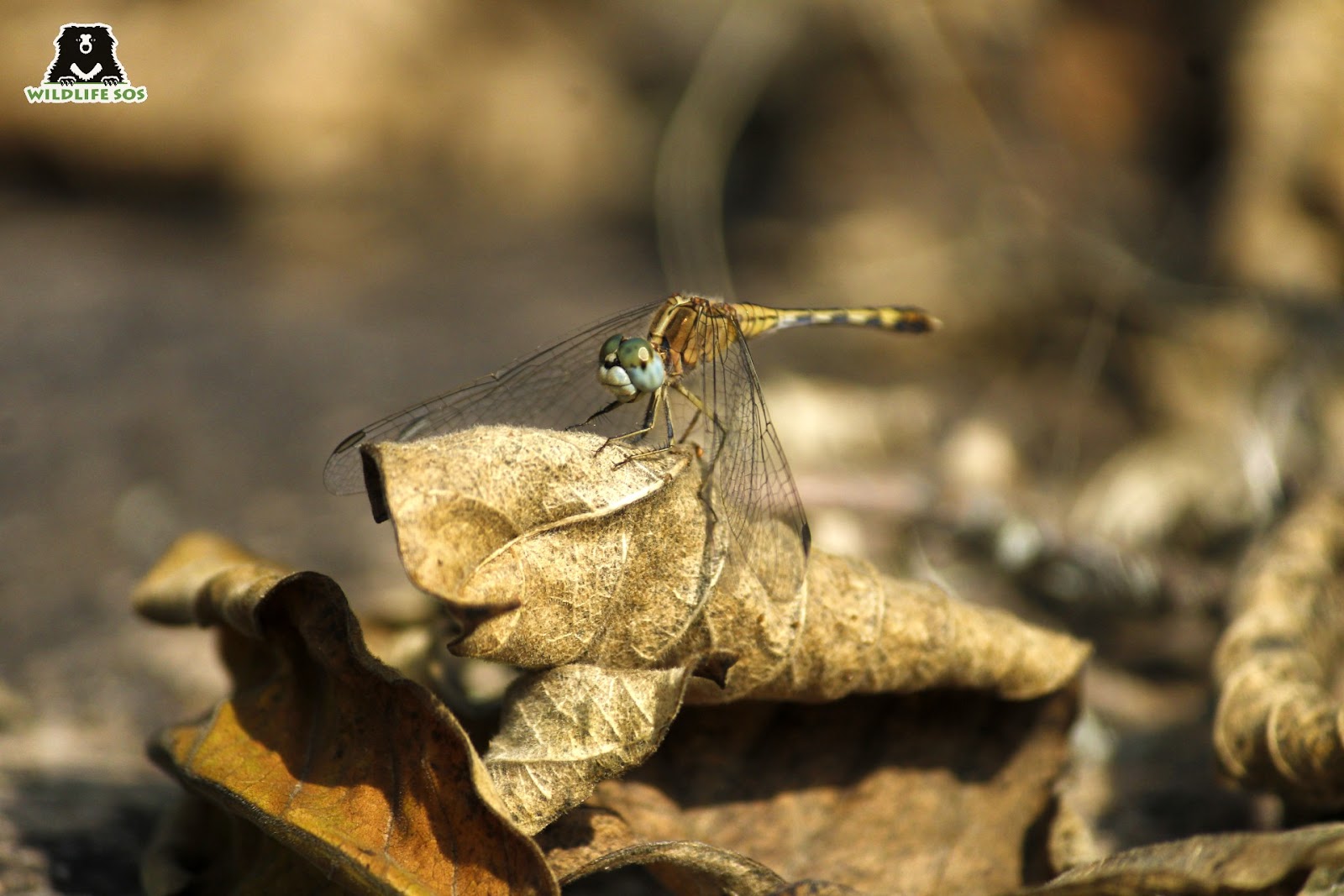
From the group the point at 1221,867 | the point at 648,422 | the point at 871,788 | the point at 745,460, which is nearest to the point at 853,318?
the point at 648,422

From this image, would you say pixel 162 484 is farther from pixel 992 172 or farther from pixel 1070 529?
pixel 992 172

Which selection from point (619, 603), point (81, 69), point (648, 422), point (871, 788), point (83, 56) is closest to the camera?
point (619, 603)

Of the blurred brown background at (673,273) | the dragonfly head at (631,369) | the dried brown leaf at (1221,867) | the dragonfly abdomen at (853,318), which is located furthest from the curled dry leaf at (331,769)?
the dragonfly abdomen at (853,318)

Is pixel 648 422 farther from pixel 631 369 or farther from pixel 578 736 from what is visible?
pixel 578 736

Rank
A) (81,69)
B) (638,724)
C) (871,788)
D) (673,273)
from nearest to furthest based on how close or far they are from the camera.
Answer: (638,724)
(871,788)
(673,273)
(81,69)

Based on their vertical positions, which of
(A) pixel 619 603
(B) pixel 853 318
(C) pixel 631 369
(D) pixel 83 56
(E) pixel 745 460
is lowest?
(A) pixel 619 603

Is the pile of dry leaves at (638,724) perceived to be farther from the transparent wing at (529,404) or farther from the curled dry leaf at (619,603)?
the transparent wing at (529,404)

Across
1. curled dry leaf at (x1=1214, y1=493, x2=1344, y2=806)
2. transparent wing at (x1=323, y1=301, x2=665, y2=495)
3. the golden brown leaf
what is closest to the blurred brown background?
curled dry leaf at (x1=1214, y1=493, x2=1344, y2=806)
